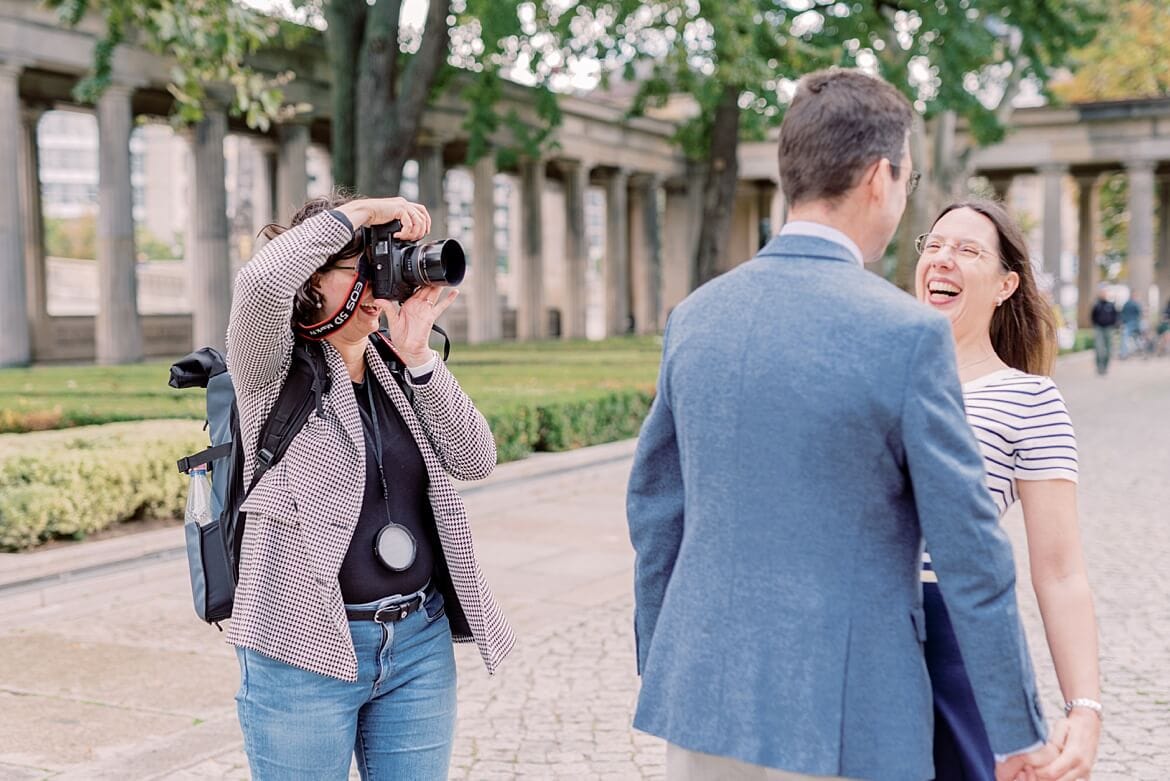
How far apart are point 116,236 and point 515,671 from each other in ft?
66.5

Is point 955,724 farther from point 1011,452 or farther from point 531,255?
point 531,255

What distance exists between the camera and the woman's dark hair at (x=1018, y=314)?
286 cm

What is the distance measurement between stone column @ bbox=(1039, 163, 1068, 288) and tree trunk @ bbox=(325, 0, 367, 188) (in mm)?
32990

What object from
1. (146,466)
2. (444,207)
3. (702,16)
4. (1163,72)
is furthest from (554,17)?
(1163,72)

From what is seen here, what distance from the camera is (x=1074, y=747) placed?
2219 millimetres

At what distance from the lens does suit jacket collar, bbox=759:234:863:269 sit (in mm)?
2096

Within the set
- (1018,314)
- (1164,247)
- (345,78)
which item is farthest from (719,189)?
(1164,247)

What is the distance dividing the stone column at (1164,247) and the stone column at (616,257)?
22905mm

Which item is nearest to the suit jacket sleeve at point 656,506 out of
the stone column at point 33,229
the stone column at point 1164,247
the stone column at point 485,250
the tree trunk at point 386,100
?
the tree trunk at point 386,100

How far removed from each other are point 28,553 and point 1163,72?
159 feet

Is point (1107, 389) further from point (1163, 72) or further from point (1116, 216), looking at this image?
point (1116, 216)

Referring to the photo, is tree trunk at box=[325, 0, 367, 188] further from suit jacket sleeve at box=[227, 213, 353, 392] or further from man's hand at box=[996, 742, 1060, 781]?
man's hand at box=[996, 742, 1060, 781]

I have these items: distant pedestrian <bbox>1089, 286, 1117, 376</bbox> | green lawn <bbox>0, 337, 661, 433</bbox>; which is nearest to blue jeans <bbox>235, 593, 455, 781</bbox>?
green lawn <bbox>0, 337, 661, 433</bbox>

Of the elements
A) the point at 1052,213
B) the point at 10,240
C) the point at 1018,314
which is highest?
the point at 1052,213
